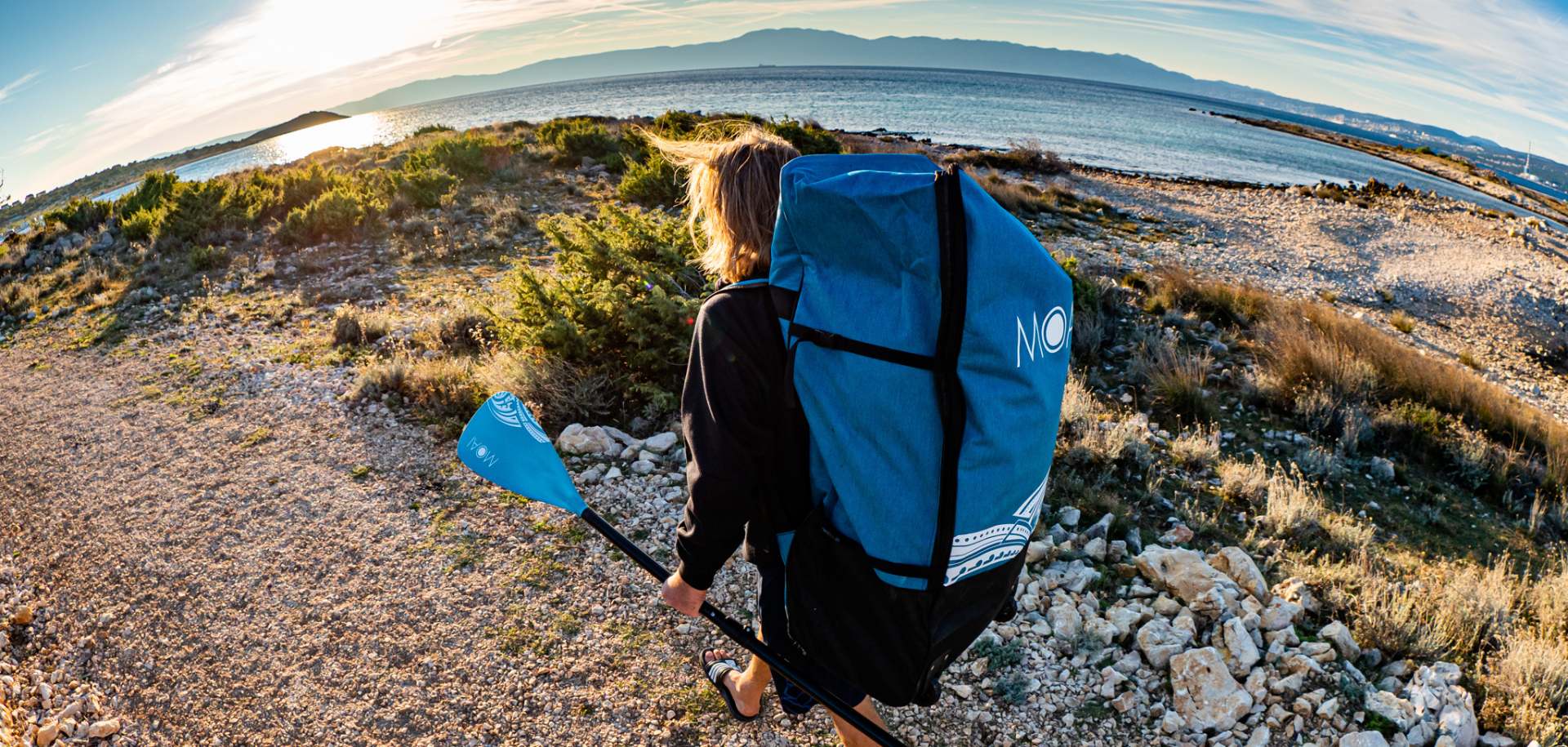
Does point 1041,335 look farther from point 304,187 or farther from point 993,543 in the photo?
point 304,187

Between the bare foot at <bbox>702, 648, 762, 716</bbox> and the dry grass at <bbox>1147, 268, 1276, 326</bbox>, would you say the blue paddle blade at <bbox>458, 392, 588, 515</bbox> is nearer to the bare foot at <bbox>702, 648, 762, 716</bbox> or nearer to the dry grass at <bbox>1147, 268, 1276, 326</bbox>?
the bare foot at <bbox>702, 648, 762, 716</bbox>

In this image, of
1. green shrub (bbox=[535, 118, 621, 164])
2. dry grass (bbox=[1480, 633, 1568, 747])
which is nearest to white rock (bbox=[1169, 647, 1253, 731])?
dry grass (bbox=[1480, 633, 1568, 747])

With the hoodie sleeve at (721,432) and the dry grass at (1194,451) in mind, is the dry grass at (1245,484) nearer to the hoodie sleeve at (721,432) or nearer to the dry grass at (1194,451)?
the dry grass at (1194,451)

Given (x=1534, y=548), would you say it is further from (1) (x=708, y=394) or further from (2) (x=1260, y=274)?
(2) (x=1260, y=274)

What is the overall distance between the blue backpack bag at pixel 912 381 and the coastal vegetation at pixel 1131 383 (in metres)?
1.70

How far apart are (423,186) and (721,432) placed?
16.5m

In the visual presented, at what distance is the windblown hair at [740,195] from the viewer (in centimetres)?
198

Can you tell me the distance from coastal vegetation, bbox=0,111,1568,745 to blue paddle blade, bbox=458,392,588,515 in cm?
142

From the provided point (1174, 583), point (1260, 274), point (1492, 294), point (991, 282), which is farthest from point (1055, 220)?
point (991, 282)

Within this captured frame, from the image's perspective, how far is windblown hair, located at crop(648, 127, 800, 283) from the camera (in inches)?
78.0

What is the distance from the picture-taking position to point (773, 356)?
1.80m

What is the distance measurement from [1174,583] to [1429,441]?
5019 mm

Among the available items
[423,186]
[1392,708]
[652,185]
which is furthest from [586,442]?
[423,186]

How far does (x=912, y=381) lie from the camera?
160 centimetres
